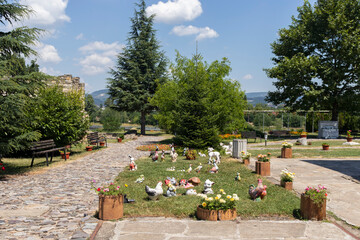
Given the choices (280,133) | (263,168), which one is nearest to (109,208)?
(263,168)

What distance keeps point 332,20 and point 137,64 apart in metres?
20.7

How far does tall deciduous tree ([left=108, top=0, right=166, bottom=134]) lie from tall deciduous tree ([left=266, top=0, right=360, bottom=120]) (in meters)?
13.4

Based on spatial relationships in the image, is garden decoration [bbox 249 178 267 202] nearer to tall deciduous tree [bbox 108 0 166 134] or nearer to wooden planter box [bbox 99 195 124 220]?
wooden planter box [bbox 99 195 124 220]

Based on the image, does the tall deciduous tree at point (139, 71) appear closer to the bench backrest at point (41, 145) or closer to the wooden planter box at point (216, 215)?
the bench backrest at point (41, 145)

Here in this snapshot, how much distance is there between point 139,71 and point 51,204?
2831cm

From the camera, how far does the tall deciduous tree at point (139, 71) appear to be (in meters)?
33.8

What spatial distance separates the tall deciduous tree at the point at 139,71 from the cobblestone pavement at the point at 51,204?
21936 mm

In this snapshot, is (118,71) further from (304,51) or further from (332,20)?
(332,20)

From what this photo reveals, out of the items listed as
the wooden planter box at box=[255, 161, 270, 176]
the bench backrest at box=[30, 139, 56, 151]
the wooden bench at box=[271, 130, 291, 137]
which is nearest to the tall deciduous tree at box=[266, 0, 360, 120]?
the wooden bench at box=[271, 130, 291, 137]

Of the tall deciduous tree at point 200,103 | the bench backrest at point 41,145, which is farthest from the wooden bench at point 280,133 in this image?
the bench backrest at point 41,145

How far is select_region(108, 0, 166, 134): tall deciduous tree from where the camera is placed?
33.8 m

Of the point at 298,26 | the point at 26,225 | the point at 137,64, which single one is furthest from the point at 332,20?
the point at 26,225

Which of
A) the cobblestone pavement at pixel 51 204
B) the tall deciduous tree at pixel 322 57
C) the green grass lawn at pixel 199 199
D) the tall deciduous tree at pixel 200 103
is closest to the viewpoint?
the cobblestone pavement at pixel 51 204

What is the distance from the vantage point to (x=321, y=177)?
10.4 metres
